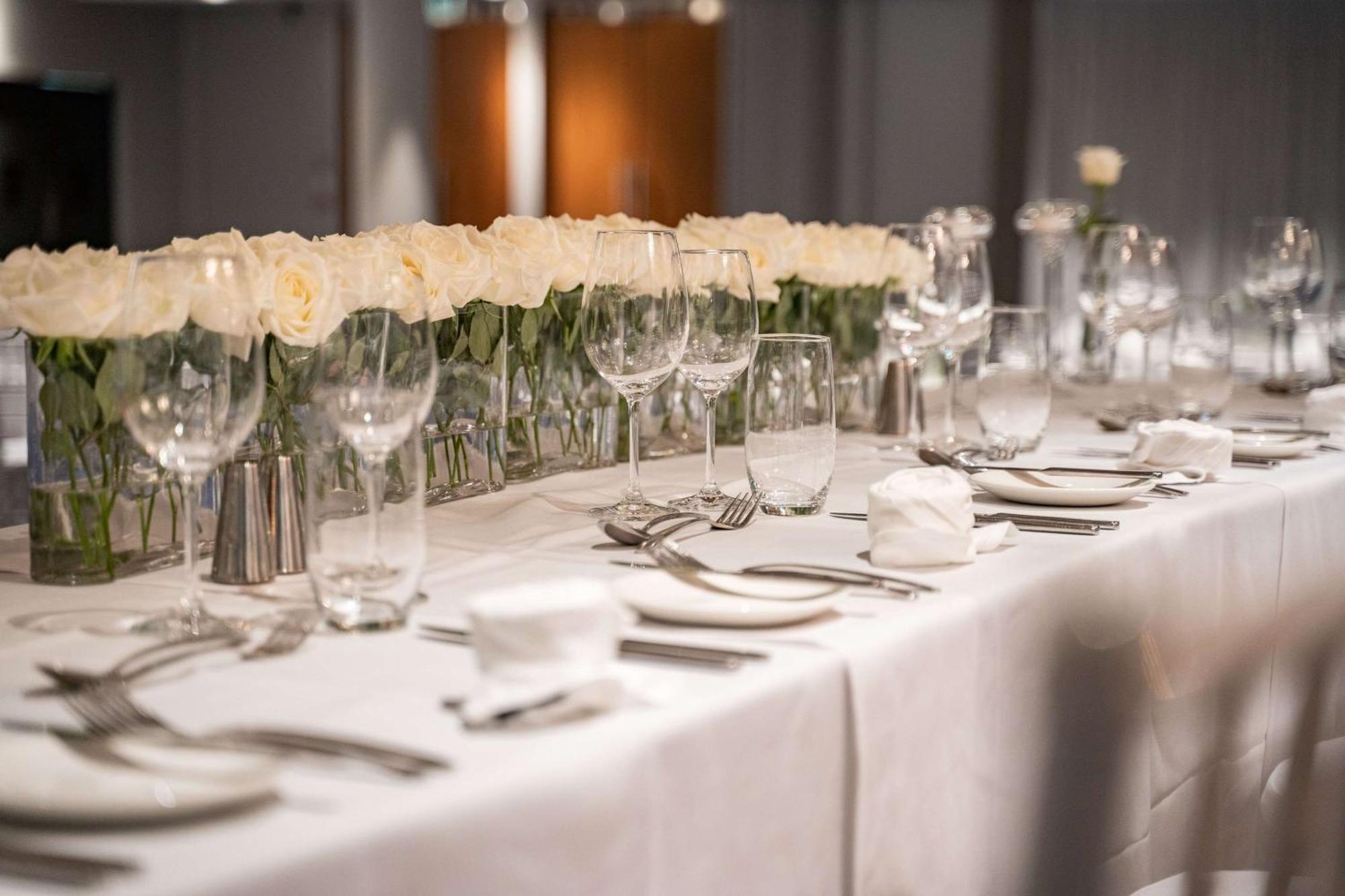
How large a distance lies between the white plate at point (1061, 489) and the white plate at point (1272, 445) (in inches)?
15.8

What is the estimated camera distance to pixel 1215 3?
7863 millimetres

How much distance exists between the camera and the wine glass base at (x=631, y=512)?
151 centimetres

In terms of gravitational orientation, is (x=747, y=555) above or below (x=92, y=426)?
below

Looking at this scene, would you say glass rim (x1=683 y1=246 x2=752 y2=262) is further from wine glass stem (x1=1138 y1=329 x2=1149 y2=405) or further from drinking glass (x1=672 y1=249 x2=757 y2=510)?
wine glass stem (x1=1138 y1=329 x2=1149 y2=405)

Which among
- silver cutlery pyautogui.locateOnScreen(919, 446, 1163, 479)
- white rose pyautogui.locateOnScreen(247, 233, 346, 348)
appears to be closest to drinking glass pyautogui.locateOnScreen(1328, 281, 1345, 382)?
silver cutlery pyautogui.locateOnScreen(919, 446, 1163, 479)

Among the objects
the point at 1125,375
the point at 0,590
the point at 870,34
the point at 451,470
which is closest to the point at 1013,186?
the point at 870,34

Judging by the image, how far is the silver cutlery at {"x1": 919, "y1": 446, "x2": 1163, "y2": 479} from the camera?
1.66m

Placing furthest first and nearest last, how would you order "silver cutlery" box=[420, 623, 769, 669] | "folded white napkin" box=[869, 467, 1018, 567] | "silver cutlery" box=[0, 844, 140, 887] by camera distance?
"folded white napkin" box=[869, 467, 1018, 567]
"silver cutlery" box=[420, 623, 769, 669]
"silver cutlery" box=[0, 844, 140, 887]

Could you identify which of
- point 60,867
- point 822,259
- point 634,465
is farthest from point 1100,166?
point 60,867

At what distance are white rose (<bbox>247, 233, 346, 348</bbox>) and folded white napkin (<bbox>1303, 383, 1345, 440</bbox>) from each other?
1583 mm

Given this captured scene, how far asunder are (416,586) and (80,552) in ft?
1.23

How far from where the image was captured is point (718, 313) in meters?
1.55

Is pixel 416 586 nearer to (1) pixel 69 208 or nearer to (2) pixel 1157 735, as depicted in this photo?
(2) pixel 1157 735

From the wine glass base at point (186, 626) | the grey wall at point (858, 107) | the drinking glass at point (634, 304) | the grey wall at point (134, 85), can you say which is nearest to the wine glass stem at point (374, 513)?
the wine glass base at point (186, 626)
